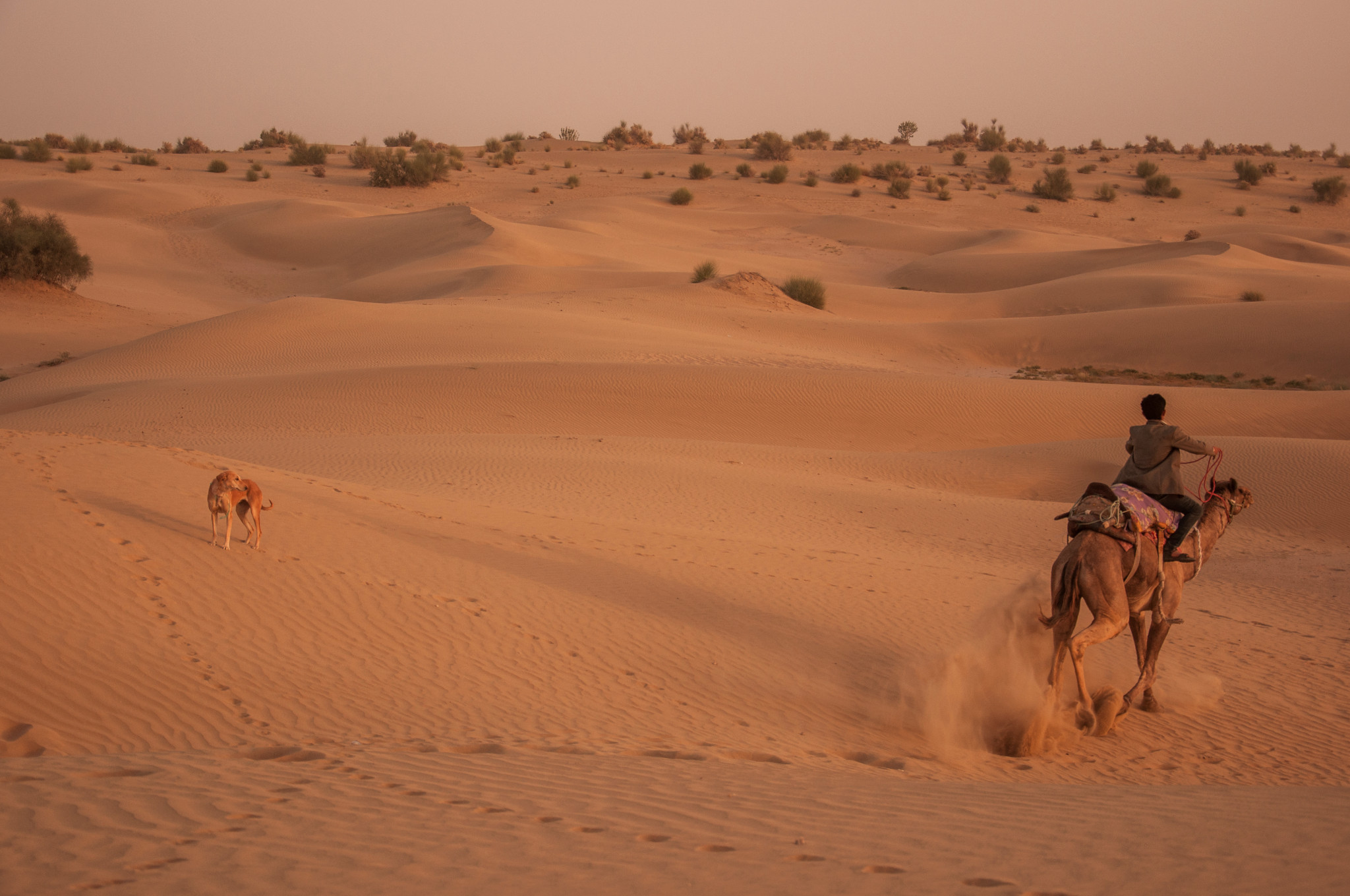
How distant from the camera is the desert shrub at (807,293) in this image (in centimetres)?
3731

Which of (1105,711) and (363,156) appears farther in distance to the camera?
(363,156)

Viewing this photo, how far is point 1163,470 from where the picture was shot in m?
7.23

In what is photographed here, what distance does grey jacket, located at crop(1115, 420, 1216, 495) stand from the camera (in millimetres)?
7199

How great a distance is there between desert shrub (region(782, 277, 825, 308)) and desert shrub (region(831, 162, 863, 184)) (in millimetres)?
32064

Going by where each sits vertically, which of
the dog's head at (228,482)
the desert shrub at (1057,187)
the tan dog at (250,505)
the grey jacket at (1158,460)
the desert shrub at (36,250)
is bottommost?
the tan dog at (250,505)

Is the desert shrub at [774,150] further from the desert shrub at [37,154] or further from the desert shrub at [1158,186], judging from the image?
the desert shrub at [37,154]

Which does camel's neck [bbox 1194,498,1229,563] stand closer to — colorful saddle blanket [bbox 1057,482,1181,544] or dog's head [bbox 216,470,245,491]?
colorful saddle blanket [bbox 1057,482,1181,544]

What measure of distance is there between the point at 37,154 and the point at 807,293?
161 ft

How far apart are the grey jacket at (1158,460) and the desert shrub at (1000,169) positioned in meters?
66.3

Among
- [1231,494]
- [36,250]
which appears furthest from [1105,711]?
[36,250]

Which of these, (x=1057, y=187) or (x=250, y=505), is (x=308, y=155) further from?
(x=250, y=505)

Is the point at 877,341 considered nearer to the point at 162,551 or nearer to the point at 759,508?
the point at 759,508

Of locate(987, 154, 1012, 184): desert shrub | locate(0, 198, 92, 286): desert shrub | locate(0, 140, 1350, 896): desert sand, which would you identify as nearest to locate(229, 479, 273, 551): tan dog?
locate(0, 140, 1350, 896): desert sand

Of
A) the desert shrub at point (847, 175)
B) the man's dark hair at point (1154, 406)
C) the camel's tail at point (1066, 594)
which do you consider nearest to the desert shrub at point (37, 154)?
the desert shrub at point (847, 175)
